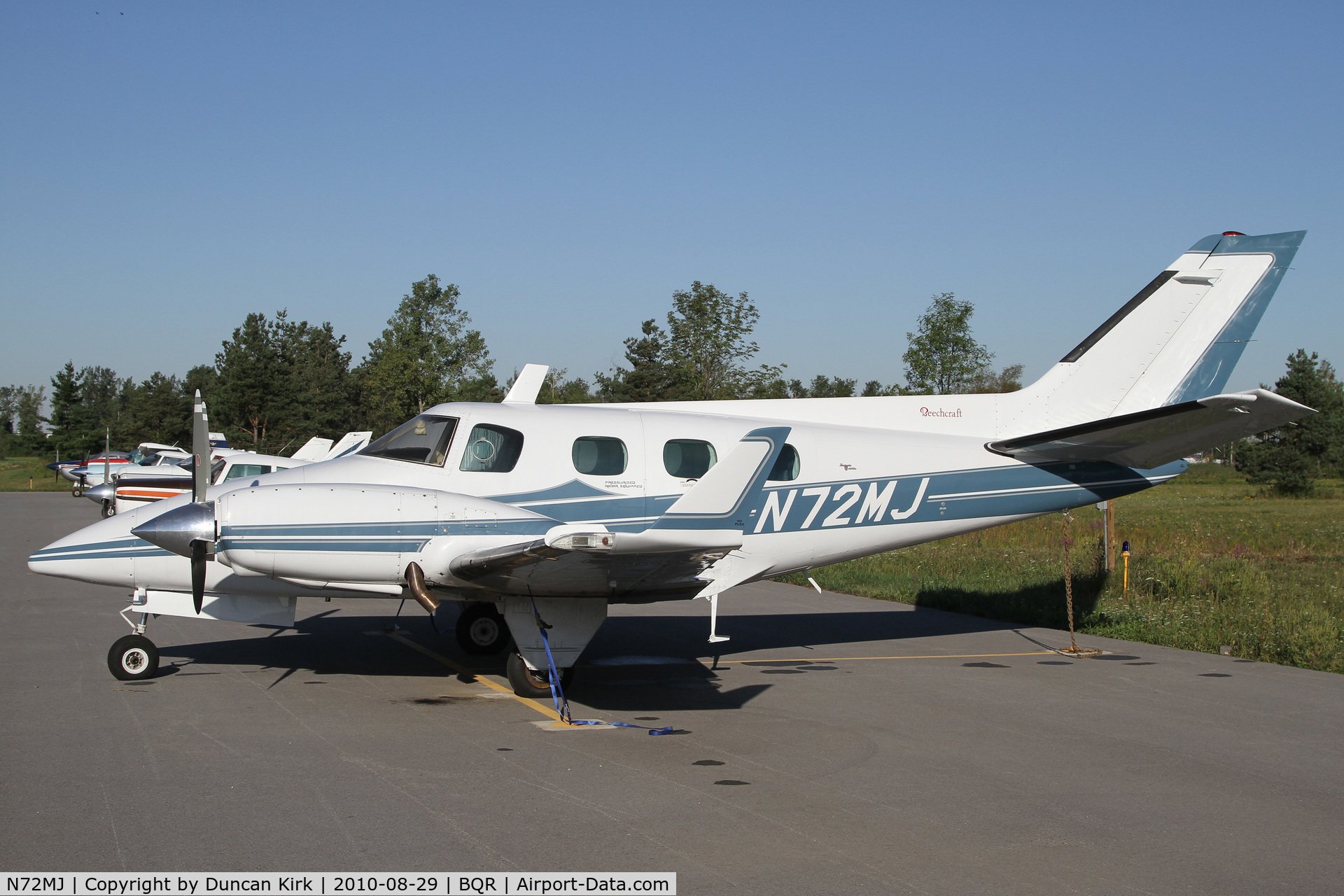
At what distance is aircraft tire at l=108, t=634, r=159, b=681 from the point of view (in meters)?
8.88

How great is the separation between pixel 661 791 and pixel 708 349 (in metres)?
34.7

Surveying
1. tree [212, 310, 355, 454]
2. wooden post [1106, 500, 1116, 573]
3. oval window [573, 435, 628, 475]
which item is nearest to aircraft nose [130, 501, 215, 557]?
oval window [573, 435, 628, 475]

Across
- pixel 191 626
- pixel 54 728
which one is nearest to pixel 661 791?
pixel 54 728

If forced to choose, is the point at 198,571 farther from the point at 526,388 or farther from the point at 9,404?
the point at 9,404

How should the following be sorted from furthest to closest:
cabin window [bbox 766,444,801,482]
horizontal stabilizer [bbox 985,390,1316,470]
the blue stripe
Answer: cabin window [bbox 766,444,801,482]
horizontal stabilizer [bbox 985,390,1316,470]
the blue stripe

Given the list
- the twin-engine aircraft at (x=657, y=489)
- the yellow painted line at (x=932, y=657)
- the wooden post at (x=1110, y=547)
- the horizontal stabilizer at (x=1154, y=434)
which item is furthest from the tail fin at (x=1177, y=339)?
the wooden post at (x=1110, y=547)

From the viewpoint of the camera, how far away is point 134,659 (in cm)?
895

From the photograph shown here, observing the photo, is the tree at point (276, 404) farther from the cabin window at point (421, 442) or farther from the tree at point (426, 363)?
the cabin window at point (421, 442)

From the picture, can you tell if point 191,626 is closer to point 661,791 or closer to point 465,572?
point 465,572

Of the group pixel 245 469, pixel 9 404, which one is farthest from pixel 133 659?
pixel 9 404

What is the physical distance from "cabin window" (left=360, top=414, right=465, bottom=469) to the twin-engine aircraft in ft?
0.07

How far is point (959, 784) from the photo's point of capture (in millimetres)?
6309

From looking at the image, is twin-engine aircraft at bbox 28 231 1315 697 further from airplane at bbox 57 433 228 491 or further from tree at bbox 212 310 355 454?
tree at bbox 212 310 355 454

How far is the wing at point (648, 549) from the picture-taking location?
667cm
